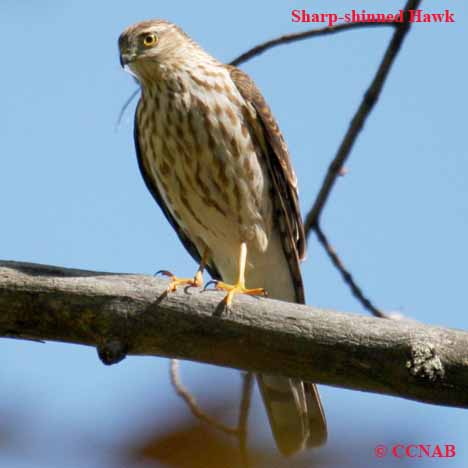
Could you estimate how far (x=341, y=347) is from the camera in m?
2.35

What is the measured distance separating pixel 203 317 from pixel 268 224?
1.92 meters

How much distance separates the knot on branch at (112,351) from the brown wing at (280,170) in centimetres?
198

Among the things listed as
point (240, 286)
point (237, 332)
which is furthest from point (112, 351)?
point (240, 286)

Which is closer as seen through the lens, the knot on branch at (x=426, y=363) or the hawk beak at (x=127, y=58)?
the knot on branch at (x=426, y=363)

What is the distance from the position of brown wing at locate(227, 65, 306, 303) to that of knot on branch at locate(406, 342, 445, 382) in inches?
79.8

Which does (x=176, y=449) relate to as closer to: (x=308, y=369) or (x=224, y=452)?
(x=224, y=452)

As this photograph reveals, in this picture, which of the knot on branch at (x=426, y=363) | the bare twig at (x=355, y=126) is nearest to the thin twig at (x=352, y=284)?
the bare twig at (x=355, y=126)

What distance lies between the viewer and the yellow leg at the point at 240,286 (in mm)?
2512

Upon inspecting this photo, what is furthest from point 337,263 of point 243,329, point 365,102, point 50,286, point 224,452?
point 224,452

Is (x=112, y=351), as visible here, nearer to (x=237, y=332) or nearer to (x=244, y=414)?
(x=237, y=332)

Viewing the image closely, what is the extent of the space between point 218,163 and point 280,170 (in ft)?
1.26

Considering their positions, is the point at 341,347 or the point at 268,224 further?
the point at 268,224

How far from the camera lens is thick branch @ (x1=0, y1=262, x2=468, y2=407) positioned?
2.29 metres

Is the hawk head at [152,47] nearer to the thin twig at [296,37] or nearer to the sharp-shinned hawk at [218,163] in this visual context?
the sharp-shinned hawk at [218,163]
